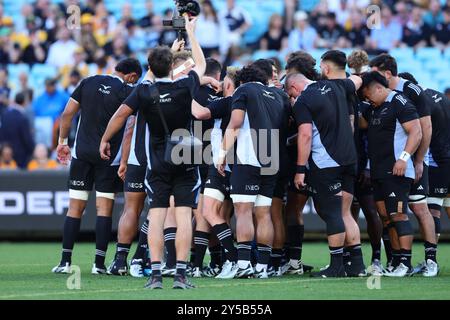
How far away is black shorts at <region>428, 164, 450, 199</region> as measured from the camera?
41.4 feet

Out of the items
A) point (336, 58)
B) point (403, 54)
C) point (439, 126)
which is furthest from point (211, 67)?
point (403, 54)

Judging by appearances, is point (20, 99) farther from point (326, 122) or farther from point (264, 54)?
point (326, 122)

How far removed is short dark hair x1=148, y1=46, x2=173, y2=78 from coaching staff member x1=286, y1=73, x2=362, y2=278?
207 cm

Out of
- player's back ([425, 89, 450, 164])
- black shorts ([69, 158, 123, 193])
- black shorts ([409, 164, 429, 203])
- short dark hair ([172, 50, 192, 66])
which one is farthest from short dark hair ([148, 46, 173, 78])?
player's back ([425, 89, 450, 164])

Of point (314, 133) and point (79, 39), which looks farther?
point (79, 39)

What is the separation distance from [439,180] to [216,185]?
2.79 metres

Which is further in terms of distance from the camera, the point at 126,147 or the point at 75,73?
the point at 75,73

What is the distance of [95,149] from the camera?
39.8 feet

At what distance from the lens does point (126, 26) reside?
2297 cm

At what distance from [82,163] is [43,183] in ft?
17.5
